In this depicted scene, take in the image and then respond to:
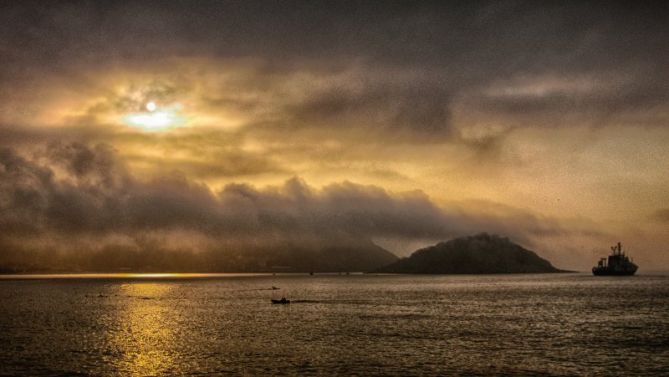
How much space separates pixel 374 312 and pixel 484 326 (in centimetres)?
4111

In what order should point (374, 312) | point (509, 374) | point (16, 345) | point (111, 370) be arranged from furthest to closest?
point (374, 312) < point (16, 345) < point (111, 370) < point (509, 374)

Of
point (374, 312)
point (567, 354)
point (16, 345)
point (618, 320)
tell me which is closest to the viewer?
point (567, 354)

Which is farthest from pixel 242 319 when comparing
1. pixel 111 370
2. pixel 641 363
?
pixel 641 363

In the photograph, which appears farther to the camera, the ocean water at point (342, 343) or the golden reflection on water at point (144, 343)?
the golden reflection on water at point (144, 343)

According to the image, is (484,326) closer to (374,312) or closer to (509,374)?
(374,312)

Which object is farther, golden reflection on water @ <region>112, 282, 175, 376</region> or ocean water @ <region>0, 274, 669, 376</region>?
golden reflection on water @ <region>112, 282, 175, 376</region>

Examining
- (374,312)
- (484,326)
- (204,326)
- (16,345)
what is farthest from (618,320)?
(16,345)

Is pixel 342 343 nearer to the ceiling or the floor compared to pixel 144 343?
nearer to the ceiling

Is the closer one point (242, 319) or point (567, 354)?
point (567, 354)

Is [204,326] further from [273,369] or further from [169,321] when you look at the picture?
[273,369]

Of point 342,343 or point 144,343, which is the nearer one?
point 342,343

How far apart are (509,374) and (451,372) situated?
6.28 meters

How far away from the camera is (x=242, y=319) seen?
448 ft

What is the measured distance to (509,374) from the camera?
2630 inches
